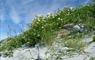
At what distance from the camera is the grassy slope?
439 inches

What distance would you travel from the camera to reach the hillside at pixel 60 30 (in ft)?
34.8

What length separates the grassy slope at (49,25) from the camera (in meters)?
11.2

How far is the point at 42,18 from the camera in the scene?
13102mm

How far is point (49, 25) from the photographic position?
12.0 meters

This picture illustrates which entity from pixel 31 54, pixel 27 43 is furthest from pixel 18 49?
pixel 31 54

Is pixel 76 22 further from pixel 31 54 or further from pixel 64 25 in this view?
pixel 31 54

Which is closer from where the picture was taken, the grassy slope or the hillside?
the hillside

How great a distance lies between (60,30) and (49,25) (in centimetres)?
41

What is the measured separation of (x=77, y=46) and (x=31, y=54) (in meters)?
1.27

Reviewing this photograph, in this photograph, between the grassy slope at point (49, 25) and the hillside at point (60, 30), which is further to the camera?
the grassy slope at point (49, 25)

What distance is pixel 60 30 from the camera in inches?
471

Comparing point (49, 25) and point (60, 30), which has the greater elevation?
point (49, 25)

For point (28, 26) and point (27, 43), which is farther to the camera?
point (28, 26)

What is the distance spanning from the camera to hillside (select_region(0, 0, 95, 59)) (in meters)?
10.6
